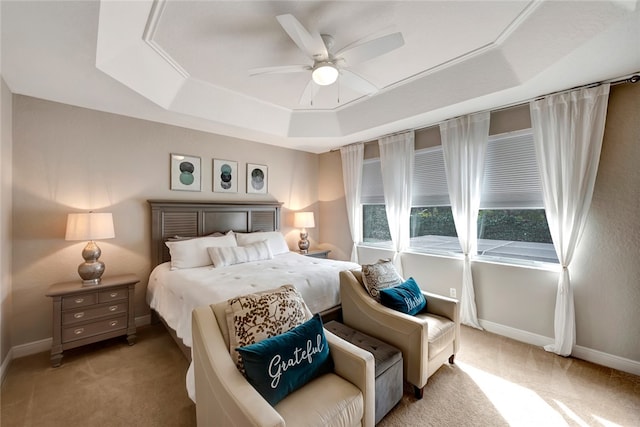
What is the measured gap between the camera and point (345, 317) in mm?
2414

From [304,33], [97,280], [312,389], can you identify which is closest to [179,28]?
[304,33]

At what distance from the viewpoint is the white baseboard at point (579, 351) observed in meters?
2.26

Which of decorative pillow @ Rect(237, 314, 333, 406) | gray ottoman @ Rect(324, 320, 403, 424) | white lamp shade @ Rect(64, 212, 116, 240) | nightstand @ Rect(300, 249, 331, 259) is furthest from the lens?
nightstand @ Rect(300, 249, 331, 259)

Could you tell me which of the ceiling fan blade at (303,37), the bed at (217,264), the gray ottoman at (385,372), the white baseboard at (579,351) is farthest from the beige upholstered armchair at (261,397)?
the white baseboard at (579,351)

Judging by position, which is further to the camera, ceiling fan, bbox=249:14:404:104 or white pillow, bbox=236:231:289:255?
white pillow, bbox=236:231:289:255

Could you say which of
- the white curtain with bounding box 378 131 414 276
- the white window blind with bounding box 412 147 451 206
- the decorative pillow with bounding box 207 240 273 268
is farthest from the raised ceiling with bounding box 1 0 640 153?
the decorative pillow with bounding box 207 240 273 268

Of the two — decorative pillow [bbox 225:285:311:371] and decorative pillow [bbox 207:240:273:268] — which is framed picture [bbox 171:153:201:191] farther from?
decorative pillow [bbox 225:285:311:371]

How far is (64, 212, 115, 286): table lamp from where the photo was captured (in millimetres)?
2510

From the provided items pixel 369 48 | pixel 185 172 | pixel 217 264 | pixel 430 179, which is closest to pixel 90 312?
pixel 217 264

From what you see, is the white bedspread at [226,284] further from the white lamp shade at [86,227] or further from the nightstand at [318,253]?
the nightstand at [318,253]

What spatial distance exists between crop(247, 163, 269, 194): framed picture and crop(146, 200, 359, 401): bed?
0.92ft

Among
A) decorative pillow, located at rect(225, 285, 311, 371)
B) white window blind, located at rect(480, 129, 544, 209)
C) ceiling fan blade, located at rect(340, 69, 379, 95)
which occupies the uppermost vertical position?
ceiling fan blade, located at rect(340, 69, 379, 95)

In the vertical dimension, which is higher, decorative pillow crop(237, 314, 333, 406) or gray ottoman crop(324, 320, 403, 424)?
decorative pillow crop(237, 314, 333, 406)

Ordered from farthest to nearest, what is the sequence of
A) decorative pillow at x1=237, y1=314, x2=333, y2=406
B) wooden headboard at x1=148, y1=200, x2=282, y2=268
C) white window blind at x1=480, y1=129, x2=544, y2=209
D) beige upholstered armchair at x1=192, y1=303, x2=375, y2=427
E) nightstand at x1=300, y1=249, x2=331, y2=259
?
nightstand at x1=300, y1=249, x2=331, y2=259
wooden headboard at x1=148, y1=200, x2=282, y2=268
white window blind at x1=480, y1=129, x2=544, y2=209
decorative pillow at x1=237, y1=314, x2=333, y2=406
beige upholstered armchair at x1=192, y1=303, x2=375, y2=427
